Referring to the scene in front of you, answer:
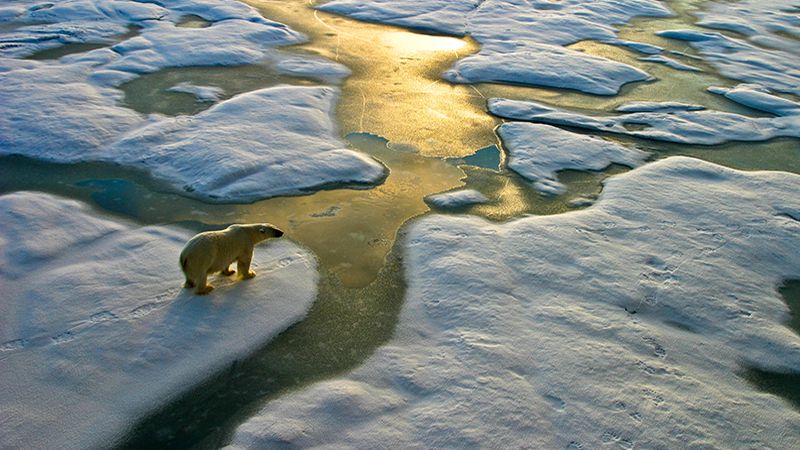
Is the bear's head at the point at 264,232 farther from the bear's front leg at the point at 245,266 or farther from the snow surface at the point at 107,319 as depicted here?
the snow surface at the point at 107,319

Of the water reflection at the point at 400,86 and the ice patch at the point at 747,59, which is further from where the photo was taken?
the ice patch at the point at 747,59

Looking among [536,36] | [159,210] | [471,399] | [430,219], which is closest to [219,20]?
[536,36]

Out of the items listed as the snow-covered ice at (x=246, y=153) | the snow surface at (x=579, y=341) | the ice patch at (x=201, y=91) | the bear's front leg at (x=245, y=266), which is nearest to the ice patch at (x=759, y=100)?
the snow surface at (x=579, y=341)

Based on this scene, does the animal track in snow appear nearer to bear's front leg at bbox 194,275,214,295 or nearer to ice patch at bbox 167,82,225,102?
bear's front leg at bbox 194,275,214,295

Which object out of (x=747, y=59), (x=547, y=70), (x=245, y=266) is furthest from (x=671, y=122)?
(x=245, y=266)

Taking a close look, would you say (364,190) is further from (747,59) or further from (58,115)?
(747,59)

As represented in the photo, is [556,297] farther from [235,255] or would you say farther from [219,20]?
[219,20]
